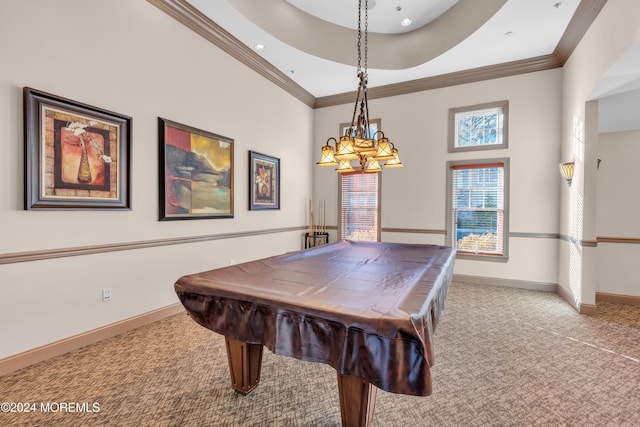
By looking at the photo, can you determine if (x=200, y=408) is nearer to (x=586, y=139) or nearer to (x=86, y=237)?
(x=86, y=237)

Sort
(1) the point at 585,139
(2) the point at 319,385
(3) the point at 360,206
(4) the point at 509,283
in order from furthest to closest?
(3) the point at 360,206 → (4) the point at 509,283 → (1) the point at 585,139 → (2) the point at 319,385

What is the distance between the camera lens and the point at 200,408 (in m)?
1.82

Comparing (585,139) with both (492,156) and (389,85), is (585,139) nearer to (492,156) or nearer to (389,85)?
(492,156)

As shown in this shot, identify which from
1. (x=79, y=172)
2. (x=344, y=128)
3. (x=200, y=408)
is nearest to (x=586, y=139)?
(x=344, y=128)

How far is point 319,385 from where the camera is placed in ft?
6.81

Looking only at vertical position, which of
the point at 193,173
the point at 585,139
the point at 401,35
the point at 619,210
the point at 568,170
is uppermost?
the point at 401,35

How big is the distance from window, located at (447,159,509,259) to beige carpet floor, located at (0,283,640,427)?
193cm

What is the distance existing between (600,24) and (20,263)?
5829 millimetres

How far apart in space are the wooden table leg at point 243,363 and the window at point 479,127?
15.0 ft

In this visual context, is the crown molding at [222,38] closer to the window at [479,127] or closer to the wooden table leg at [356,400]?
the window at [479,127]

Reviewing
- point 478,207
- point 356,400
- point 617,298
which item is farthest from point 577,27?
point 356,400

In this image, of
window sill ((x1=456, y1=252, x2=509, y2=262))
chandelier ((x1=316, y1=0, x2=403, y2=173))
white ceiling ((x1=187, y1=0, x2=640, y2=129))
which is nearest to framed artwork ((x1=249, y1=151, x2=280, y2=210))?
white ceiling ((x1=187, y1=0, x2=640, y2=129))

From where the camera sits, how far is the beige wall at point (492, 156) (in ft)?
14.5

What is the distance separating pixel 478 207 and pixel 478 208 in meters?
0.02
